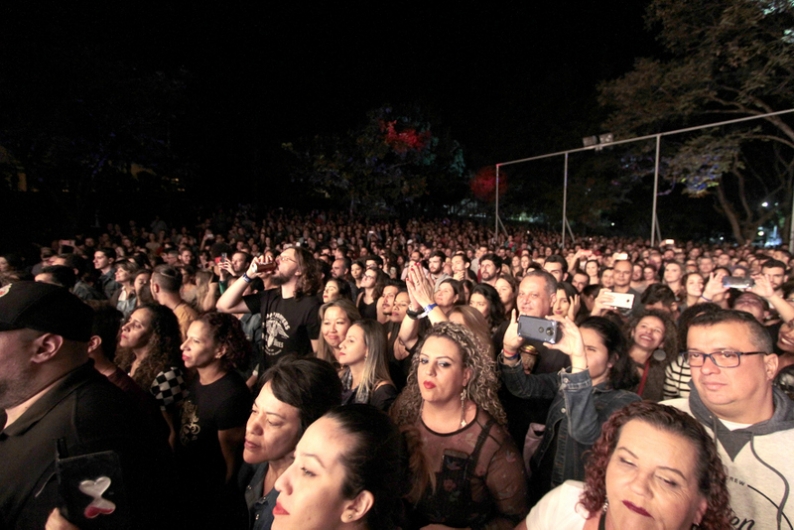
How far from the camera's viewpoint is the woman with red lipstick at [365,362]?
3008 mm

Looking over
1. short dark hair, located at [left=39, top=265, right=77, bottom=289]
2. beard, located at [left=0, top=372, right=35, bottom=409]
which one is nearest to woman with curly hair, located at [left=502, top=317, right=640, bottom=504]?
beard, located at [left=0, top=372, right=35, bottom=409]

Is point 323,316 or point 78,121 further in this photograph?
point 78,121

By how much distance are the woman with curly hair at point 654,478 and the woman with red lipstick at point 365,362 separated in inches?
56.9

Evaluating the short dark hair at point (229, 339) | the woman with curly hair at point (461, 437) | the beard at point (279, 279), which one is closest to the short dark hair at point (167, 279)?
the beard at point (279, 279)

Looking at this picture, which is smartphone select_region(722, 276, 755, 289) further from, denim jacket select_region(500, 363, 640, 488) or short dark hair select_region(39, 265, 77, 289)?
short dark hair select_region(39, 265, 77, 289)

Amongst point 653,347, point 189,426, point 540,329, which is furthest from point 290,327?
point 653,347

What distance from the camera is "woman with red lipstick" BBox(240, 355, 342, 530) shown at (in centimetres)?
214

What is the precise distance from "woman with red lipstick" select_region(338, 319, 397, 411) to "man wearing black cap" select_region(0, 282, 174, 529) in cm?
130

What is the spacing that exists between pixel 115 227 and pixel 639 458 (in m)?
16.6

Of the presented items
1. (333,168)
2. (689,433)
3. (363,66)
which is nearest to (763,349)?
(689,433)

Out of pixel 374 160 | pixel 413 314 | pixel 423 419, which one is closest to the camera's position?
pixel 423 419

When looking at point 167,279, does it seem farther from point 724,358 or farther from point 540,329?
point 724,358

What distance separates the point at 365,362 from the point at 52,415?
1.75 meters

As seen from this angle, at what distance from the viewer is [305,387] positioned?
228 centimetres
